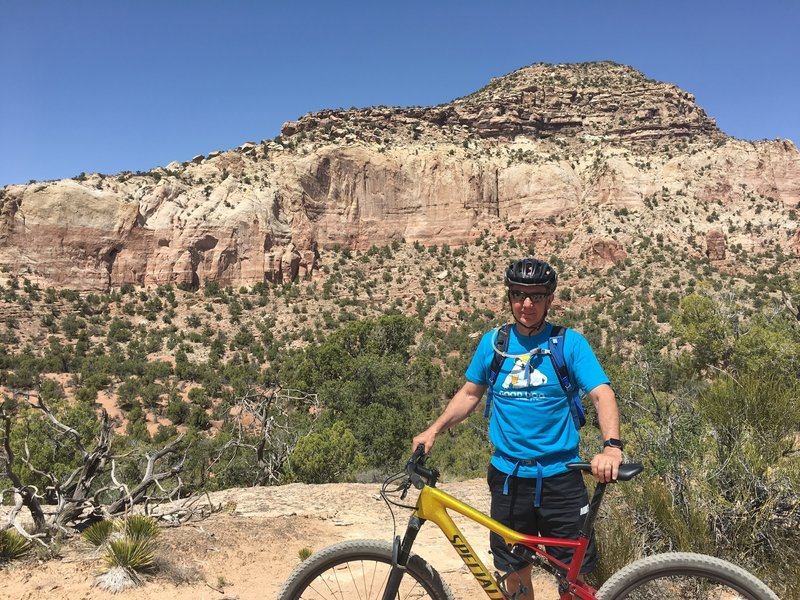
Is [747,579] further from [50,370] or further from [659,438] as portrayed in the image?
[50,370]

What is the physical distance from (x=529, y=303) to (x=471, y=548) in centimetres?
126

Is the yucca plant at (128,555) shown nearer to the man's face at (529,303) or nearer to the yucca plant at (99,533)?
the yucca plant at (99,533)

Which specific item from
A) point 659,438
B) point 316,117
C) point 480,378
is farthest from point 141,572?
point 316,117

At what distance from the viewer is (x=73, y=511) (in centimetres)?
528

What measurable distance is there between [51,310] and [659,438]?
33.7 metres

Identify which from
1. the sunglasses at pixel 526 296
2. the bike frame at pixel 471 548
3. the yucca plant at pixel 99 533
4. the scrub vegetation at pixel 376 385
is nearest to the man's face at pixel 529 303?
the sunglasses at pixel 526 296

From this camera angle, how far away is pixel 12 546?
4.31 metres

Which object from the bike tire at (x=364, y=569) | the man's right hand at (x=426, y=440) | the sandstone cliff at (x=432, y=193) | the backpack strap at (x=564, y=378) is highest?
the sandstone cliff at (x=432, y=193)

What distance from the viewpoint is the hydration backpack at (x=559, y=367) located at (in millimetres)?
2406

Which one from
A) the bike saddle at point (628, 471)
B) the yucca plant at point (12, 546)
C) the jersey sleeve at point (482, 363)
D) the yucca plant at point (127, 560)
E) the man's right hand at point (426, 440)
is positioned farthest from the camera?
the yucca plant at point (12, 546)

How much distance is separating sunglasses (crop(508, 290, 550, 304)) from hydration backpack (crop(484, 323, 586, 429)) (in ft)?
0.64

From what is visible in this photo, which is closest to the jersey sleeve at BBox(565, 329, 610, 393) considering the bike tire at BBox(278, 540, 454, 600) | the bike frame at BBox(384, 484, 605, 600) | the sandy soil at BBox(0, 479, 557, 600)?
the bike frame at BBox(384, 484, 605, 600)

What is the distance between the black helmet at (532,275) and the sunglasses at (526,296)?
49 millimetres

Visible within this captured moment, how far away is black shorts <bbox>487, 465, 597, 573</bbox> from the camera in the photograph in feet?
7.93
